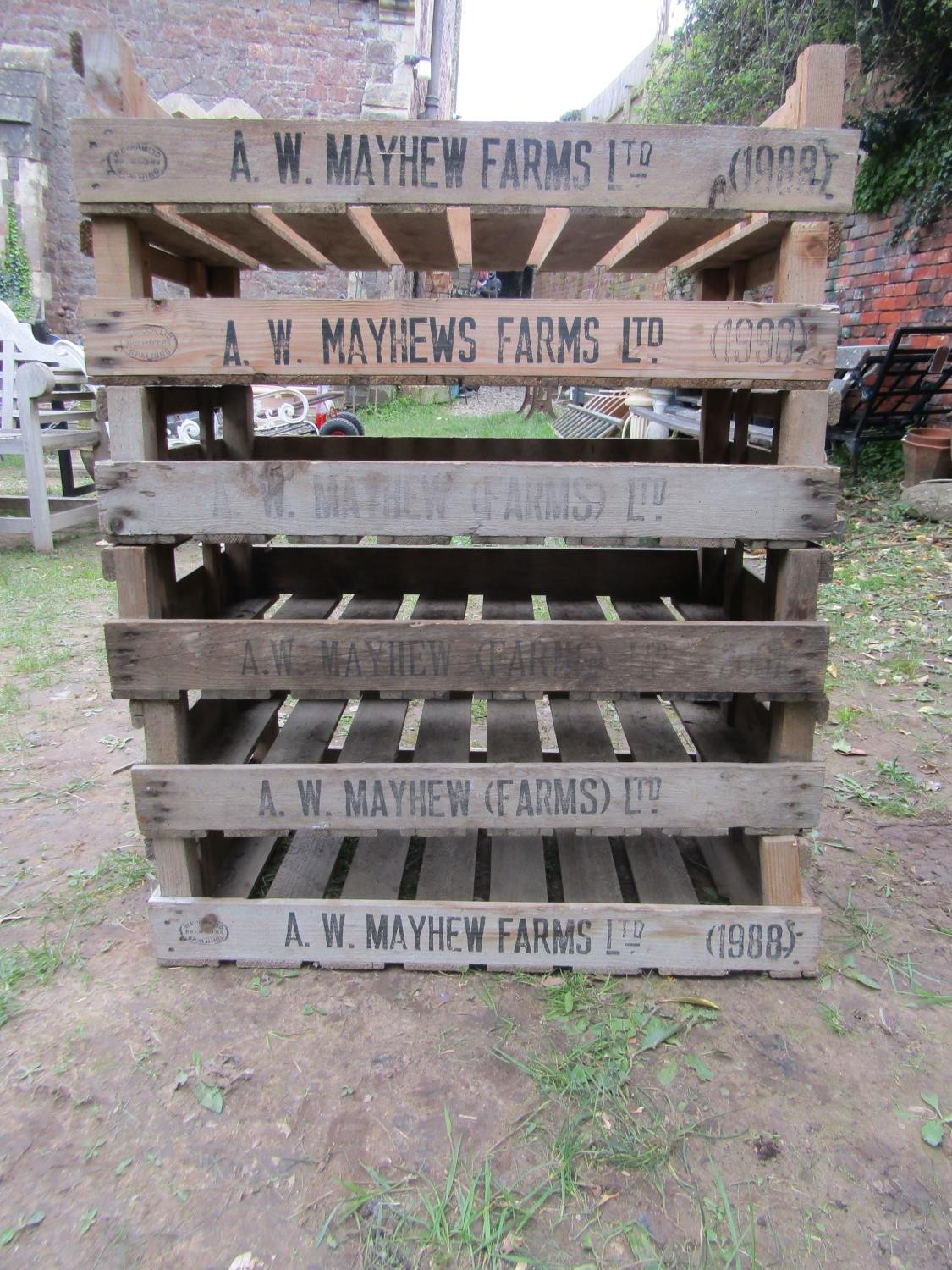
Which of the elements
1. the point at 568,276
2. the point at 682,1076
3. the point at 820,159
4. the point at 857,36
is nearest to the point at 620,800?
the point at 682,1076

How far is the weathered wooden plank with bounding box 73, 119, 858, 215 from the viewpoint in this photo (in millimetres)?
1862

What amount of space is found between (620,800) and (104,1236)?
137cm

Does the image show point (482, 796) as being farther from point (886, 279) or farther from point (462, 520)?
point (886, 279)

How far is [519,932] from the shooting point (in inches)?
86.3

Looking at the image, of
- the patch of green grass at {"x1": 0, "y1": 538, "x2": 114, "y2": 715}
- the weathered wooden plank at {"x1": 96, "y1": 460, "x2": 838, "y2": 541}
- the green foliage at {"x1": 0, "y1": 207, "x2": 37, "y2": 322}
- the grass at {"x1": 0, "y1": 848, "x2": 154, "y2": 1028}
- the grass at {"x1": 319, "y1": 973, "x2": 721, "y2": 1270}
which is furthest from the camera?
the green foliage at {"x1": 0, "y1": 207, "x2": 37, "y2": 322}

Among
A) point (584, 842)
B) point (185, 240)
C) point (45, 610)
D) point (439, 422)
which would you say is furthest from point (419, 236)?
point (439, 422)

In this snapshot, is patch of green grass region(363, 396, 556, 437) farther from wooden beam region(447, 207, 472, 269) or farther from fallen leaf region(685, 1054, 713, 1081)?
fallen leaf region(685, 1054, 713, 1081)

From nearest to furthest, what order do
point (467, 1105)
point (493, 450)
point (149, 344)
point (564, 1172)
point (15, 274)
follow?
point (564, 1172) → point (467, 1105) → point (149, 344) → point (493, 450) → point (15, 274)

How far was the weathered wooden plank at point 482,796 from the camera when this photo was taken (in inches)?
83.4

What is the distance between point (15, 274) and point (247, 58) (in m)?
4.64

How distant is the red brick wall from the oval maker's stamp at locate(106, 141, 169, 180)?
7.93 m

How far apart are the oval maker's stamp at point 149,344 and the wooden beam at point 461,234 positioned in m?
0.70

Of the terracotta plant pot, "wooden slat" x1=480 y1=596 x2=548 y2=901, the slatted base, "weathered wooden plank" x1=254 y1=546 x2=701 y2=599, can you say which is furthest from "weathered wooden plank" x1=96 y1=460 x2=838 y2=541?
the terracotta plant pot

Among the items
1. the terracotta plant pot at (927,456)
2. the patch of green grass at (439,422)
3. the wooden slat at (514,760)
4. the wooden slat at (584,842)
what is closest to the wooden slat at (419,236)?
the wooden slat at (514,760)
